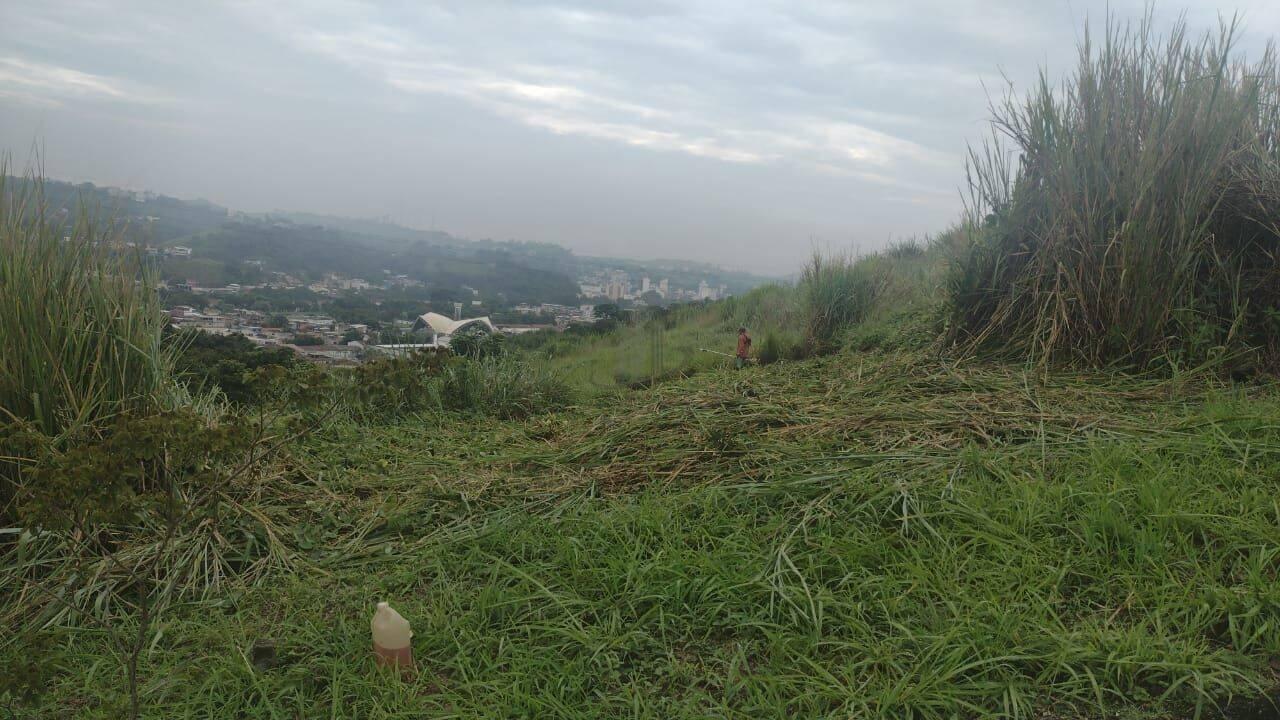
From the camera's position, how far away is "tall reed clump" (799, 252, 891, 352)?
653 cm

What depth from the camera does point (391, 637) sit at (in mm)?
1936

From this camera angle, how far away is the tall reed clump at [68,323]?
2877mm

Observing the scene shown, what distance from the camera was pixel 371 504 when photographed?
3.18 meters

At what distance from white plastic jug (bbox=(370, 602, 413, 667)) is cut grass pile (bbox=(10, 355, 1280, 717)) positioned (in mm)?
52

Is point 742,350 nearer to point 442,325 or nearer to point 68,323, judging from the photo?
point 442,325

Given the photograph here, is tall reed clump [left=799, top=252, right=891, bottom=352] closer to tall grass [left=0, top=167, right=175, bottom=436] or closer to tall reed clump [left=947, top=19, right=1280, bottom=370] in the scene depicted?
tall reed clump [left=947, top=19, right=1280, bottom=370]

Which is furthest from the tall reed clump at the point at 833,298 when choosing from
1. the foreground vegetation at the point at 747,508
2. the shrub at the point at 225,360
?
the shrub at the point at 225,360

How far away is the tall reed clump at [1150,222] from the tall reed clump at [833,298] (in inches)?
84.6

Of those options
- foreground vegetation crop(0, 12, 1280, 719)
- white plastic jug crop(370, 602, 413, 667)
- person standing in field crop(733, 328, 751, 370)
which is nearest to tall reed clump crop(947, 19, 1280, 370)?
foreground vegetation crop(0, 12, 1280, 719)

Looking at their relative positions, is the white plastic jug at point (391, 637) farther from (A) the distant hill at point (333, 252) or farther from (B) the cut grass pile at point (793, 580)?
(A) the distant hill at point (333, 252)

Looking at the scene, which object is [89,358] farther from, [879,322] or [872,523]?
[879,322]

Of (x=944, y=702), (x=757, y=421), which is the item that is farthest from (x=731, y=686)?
(x=757, y=421)

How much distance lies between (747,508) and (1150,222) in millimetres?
2623

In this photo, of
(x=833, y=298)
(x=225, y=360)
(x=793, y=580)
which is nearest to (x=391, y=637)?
(x=793, y=580)
